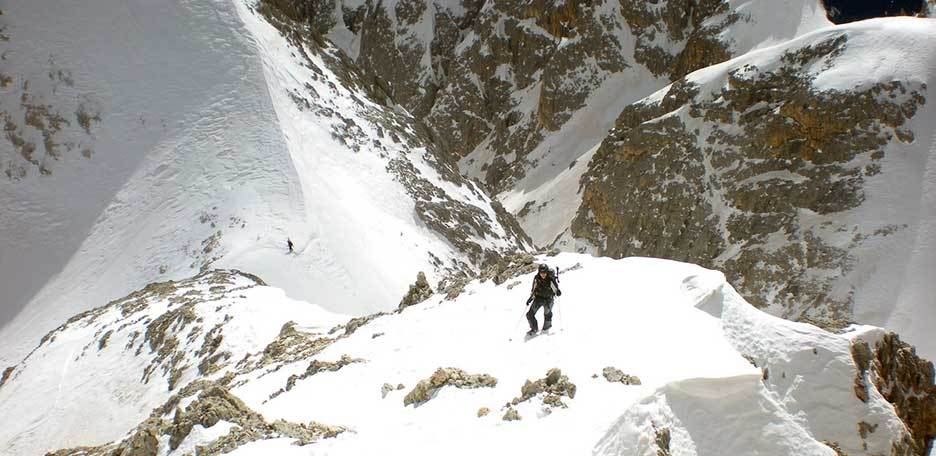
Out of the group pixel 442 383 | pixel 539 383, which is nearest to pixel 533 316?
pixel 442 383

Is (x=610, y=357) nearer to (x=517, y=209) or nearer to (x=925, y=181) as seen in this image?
(x=925, y=181)

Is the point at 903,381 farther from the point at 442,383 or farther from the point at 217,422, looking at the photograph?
the point at 217,422

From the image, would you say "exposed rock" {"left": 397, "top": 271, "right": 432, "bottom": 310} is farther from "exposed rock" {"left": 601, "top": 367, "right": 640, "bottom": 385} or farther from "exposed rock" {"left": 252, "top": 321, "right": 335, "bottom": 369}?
"exposed rock" {"left": 601, "top": 367, "right": 640, "bottom": 385}

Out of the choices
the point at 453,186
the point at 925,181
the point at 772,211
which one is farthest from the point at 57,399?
the point at 925,181

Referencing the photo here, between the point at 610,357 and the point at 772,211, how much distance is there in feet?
142

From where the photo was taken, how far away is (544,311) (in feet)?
32.7

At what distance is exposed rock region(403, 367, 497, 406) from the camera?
8445mm

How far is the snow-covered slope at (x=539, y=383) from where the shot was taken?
7363mm

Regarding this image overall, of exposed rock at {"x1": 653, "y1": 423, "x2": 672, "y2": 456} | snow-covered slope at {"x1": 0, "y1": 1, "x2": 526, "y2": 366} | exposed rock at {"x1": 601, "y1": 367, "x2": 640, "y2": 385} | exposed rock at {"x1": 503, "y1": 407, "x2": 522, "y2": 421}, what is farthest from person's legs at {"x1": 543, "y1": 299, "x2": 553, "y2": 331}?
snow-covered slope at {"x1": 0, "y1": 1, "x2": 526, "y2": 366}

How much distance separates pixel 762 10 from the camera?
2581 inches

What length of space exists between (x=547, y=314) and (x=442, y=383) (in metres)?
2.09

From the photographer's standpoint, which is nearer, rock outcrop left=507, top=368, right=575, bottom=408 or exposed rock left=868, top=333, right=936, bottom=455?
rock outcrop left=507, top=368, right=575, bottom=408

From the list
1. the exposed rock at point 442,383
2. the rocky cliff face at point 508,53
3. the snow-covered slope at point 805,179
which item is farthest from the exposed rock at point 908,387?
the rocky cliff face at point 508,53

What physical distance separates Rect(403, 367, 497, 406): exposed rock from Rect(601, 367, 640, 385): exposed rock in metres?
1.34
